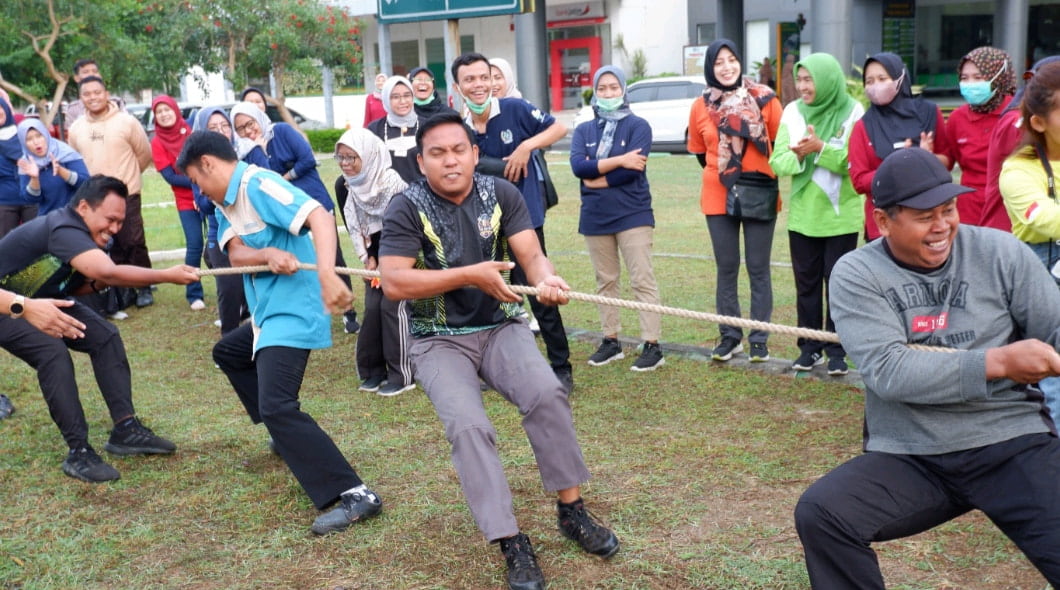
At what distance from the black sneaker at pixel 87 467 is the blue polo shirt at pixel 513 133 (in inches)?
113

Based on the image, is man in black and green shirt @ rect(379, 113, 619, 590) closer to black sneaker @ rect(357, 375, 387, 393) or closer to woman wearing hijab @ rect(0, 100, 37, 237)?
black sneaker @ rect(357, 375, 387, 393)

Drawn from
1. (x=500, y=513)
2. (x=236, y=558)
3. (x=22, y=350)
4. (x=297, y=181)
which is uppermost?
(x=297, y=181)

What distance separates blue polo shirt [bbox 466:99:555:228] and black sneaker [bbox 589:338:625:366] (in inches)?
38.4

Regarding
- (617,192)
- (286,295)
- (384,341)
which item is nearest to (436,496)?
(286,295)

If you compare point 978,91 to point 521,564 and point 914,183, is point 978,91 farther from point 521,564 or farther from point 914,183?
point 521,564

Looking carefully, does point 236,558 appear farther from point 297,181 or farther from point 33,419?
point 297,181

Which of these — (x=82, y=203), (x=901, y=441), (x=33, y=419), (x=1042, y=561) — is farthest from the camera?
(x=33, y=419)

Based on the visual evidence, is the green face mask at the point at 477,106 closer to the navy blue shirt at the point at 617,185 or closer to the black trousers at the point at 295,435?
the navy blue shirt at the point at 617,185

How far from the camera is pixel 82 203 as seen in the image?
16.8 ft

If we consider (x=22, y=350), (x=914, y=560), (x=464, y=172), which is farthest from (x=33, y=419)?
(x=914, y=560)

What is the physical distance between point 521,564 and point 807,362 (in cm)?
317

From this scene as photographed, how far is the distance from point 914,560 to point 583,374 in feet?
10.2

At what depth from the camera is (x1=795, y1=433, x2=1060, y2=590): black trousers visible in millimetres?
2861

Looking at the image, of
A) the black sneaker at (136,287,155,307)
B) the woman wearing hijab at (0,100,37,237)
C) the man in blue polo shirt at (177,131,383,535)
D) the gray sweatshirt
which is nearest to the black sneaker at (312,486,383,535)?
the man in blue polo shirt at (177,131,383,535)
